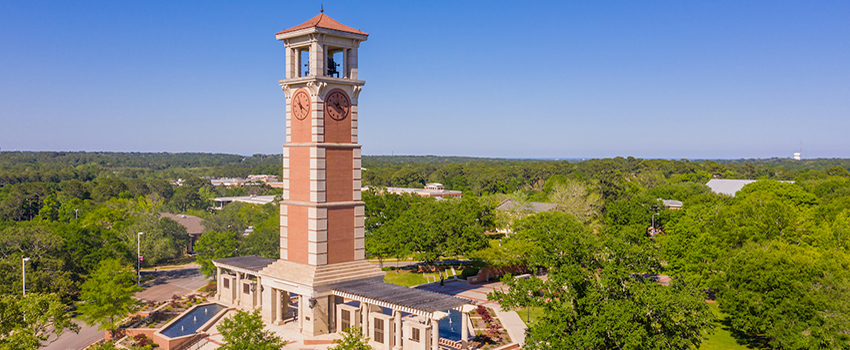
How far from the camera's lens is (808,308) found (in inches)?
1401

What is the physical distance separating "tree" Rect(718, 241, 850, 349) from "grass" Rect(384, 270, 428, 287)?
1150 inches

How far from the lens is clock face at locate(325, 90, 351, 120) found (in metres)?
40.4

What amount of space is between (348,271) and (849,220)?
4360 cm

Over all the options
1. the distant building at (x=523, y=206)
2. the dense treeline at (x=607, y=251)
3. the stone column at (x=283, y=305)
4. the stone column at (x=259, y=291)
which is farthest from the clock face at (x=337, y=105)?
the distant building at (x=523, y=206)

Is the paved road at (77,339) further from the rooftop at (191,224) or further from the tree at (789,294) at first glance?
the tree at (789,294)

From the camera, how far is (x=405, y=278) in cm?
6259

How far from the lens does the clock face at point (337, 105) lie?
40.4 metres

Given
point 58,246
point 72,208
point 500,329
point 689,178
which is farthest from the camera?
point 689,178

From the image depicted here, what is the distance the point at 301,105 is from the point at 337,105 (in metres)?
2.53

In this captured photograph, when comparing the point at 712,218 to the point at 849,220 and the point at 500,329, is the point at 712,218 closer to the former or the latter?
the point at 849,220

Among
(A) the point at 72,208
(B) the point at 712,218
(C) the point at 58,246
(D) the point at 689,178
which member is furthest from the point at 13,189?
(D) the point at 689,178

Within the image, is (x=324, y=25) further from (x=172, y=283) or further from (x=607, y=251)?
(x=172, y=283)

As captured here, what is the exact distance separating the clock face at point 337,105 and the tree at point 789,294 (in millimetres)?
28858

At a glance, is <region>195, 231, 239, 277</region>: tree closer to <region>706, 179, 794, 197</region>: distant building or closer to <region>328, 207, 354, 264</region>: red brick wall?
<region>328, 207, 354, 264</region>: red brick wall
